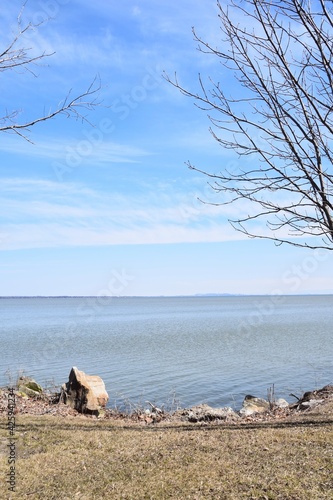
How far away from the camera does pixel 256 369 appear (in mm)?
25734

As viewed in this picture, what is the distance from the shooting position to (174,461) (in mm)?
7520

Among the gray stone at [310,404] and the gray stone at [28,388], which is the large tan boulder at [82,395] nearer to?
the gray stone at [28,388]

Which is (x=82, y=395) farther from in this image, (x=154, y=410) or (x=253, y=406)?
(x=253, y=406)

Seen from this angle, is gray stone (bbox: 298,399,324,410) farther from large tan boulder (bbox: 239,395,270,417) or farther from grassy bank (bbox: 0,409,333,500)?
grassy bank (bbox: 0,409,333,500)

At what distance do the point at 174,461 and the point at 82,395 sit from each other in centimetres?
695

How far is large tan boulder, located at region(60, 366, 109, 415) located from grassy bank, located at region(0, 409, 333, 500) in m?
3.10

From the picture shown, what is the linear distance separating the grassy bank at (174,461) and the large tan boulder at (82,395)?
3.10m

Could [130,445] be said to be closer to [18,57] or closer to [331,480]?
[331,480]

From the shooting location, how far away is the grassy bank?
6.27 m

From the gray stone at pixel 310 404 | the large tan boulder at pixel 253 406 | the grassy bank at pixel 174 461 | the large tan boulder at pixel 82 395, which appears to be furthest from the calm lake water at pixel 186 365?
the grassy bank at pixel 174 461

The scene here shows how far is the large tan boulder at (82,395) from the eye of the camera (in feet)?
44.7

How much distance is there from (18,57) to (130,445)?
6.64m

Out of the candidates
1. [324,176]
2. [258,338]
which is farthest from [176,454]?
[258,338]

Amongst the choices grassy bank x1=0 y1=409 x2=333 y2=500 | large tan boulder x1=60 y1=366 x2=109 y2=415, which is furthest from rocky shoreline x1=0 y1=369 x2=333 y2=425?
grassy bank x1=0 y1=409 x2=333 y2=500
